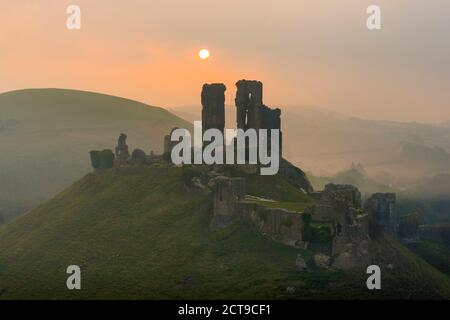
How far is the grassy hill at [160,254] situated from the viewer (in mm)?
70250

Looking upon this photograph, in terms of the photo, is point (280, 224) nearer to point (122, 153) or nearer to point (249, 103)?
point (249, 103)

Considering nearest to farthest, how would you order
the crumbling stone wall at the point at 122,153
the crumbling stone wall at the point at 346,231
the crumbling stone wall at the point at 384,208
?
the crumbling stone wall at the point at 346,231 → the crumbling stone wall at the point at 384,208 → the crumbling stone wall at the point at 122,153

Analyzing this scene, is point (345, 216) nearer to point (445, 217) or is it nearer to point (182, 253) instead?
point (182, 253)

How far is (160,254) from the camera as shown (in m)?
79.9

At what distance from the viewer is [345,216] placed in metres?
72.4

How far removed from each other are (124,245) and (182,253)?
27.5 ft

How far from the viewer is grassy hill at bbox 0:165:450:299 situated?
230 ft

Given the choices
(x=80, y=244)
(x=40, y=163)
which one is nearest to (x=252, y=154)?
(x=80, y=244)

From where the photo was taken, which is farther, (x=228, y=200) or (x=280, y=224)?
(x=228, y=200)

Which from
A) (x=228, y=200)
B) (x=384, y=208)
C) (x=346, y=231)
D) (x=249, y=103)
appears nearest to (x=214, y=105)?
(x=249, y=103)

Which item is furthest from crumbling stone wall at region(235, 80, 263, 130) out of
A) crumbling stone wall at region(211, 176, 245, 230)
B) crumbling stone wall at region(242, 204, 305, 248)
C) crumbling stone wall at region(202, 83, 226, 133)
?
crumbling stone wall at region(242, 204, 305, 248)

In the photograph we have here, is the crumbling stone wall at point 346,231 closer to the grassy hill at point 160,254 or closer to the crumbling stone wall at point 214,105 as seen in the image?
the grassy hill at point 160,254

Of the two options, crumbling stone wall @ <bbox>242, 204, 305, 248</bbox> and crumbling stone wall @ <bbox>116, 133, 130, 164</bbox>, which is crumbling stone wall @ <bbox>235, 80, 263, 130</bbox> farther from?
crumbling stone wall @ <bbox>242, 204, 305, 248</bbox>

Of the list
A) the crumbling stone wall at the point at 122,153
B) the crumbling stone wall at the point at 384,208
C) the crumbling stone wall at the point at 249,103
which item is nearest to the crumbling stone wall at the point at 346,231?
the crumbling stone wall at the point at 384,208
